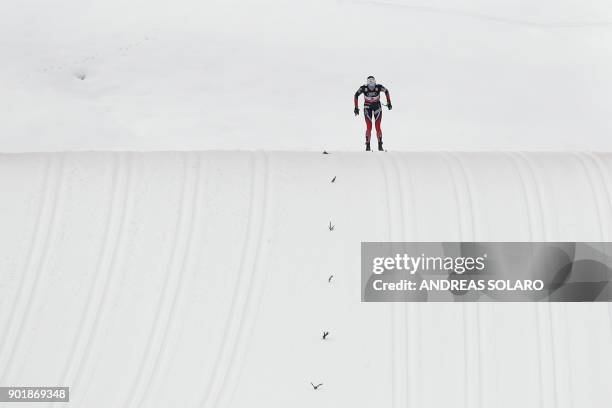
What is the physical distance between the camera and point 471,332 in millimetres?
5035

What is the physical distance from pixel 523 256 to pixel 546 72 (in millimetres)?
6745

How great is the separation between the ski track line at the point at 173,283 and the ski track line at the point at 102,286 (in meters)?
0.35

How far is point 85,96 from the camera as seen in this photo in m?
10.3

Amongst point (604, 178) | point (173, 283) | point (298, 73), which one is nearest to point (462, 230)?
point (604, 178)

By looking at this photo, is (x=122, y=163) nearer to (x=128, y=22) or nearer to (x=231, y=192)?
(x=231, y=192)

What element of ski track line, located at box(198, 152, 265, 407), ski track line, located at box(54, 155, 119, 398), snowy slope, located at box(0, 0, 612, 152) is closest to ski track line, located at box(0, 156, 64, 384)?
ski track line, located at box(54, 155, 119, 398)

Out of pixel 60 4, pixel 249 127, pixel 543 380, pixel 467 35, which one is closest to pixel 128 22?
pixel 60 4

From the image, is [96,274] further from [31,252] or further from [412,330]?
[412,330]

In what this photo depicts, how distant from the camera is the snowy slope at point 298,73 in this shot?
9.79 metres

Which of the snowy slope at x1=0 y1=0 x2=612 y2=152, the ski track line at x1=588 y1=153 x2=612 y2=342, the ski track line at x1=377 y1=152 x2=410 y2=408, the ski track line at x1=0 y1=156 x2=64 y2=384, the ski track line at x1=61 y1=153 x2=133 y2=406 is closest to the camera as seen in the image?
the ski track line at x1=377 y1=152 x2=410 y2=408

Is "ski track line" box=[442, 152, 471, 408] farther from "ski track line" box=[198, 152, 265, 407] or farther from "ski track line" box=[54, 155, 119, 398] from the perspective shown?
"ski track line" box=[54, 155, 119, 398]

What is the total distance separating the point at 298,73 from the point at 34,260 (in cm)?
642

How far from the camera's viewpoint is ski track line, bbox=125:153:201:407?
16.0ft

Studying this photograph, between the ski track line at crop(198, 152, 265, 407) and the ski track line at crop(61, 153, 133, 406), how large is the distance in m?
0.80
